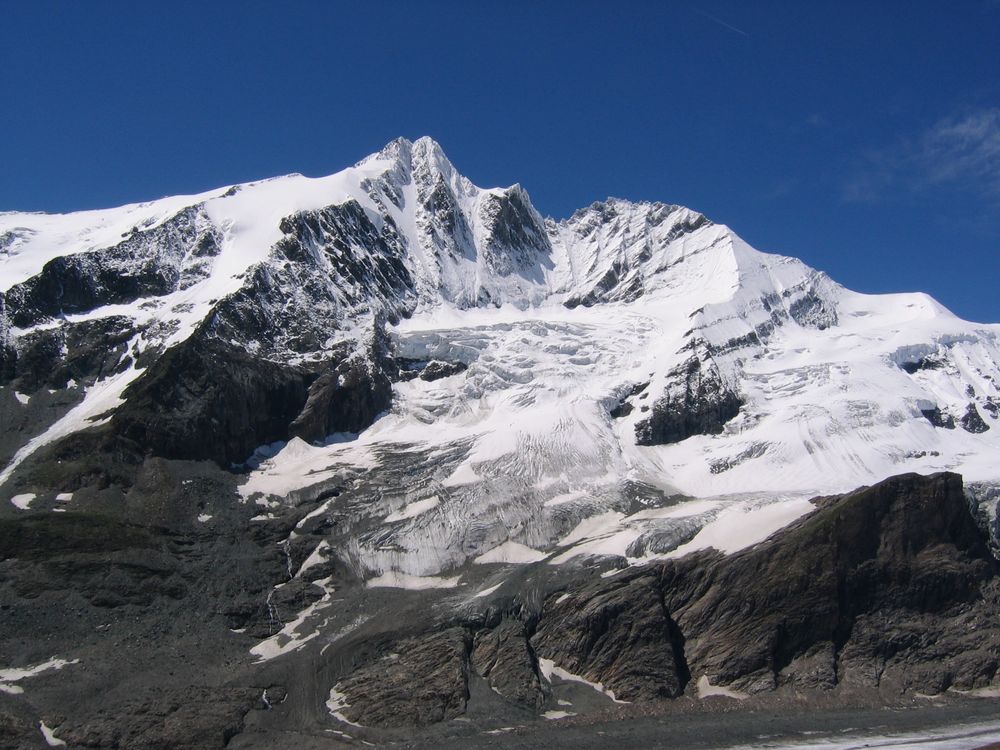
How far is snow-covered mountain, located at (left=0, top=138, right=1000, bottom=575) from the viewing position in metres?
122

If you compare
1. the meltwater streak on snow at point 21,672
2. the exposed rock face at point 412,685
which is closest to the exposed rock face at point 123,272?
the meltwater streak on snow at point 21,672

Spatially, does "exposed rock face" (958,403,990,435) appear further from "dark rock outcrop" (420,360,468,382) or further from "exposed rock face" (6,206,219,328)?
"exposed rock face" (6,206,219,328)

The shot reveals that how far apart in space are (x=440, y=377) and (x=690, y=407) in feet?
139

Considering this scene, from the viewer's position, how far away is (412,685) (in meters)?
82.0

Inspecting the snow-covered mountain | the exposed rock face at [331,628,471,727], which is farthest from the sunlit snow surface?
the exposed rock face at [331,628,471,727]

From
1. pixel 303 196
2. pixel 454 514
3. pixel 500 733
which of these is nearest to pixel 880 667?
pixel 500 733

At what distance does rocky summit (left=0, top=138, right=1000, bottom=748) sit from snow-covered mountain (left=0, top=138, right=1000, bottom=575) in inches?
23.9

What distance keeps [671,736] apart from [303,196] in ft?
467

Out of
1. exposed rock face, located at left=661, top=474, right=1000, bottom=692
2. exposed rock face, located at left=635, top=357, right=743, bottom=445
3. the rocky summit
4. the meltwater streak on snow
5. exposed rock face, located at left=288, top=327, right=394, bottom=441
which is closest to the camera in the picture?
the meltwater streak on snow

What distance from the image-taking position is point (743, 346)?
167125 millimetres

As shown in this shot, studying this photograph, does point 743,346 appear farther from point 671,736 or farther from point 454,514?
point 671,736

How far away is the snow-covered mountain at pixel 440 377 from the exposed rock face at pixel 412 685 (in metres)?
19.4

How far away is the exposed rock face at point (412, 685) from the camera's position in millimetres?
79188

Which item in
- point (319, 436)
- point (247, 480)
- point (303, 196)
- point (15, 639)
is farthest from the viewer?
point (303, 196)
